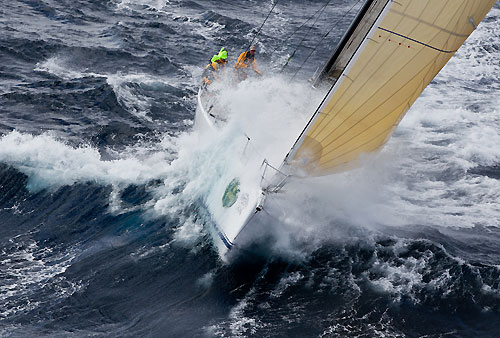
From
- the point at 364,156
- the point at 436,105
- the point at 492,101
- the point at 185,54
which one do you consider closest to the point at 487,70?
the point at 492,101

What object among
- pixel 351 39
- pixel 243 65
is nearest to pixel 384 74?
pixel 351 39

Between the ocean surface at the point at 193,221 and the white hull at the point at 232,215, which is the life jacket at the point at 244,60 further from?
the white hull at the point at 232,215

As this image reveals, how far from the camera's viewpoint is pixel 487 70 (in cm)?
1780

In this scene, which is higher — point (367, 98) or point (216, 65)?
point (367, 98)

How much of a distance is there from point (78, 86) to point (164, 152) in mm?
3916

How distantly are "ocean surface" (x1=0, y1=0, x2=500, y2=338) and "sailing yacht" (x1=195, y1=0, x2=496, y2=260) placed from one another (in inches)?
25.9

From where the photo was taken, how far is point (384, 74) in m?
7.87

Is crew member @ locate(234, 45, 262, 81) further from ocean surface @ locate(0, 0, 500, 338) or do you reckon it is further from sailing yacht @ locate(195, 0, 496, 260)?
sailing yacht @ locate(195, 0, 496, 260)

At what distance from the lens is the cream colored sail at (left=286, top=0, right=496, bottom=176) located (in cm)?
755

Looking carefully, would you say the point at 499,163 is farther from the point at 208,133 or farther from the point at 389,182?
the point at 208,133

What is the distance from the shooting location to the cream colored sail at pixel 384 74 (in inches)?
297

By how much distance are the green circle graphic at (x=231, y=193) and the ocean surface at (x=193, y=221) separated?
1.49 ft

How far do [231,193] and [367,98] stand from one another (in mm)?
2705

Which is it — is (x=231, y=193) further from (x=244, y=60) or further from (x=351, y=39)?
(x=351, y=39)
